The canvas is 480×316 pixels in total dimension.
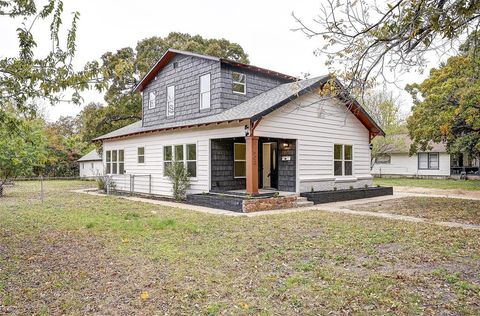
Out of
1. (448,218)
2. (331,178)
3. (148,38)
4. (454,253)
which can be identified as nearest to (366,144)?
(331,178)

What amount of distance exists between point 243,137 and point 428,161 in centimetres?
2342

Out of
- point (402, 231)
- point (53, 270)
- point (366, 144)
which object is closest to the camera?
point (53, 270)

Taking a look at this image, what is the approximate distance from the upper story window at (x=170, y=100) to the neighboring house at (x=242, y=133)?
0.02 m

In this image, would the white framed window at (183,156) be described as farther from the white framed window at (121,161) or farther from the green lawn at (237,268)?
the green lawn at (237,268)

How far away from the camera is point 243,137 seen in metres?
13.4

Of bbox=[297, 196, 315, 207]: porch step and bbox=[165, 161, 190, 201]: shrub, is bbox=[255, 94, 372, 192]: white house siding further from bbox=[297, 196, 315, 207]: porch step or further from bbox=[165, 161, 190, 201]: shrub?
bbox=[165, 161, 190, 201]: shrub

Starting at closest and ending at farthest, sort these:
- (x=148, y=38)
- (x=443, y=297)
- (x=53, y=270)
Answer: (x=443, y=297) < (x=53, y=270) < (x=148, y=38)

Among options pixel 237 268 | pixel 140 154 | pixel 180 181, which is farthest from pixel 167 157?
pixel 237 268

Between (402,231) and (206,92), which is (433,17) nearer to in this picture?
(402,231)

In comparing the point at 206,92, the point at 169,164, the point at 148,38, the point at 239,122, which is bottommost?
the point at 169,164

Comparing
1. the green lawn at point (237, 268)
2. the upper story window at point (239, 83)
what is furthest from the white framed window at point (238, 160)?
the green lawn at point (237, 268)

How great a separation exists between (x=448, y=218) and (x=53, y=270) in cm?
970

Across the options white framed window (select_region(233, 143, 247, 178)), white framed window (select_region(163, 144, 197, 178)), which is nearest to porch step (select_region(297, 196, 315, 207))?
white framed window (select_region(233, 143, 247, 178))

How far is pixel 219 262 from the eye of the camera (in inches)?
219
